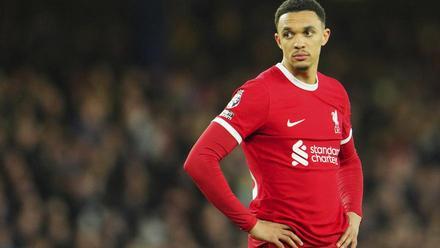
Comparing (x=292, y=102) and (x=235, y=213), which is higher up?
(x=292, y=102)

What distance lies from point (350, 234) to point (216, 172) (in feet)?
2.26

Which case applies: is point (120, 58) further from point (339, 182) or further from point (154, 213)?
point (339, 182)

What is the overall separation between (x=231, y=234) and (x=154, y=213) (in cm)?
69

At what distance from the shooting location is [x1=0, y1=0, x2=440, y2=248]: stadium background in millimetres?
8391

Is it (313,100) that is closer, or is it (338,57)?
(313,100)

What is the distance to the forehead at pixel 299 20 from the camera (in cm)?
387

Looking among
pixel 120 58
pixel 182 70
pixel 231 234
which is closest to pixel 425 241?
pixel 231 234

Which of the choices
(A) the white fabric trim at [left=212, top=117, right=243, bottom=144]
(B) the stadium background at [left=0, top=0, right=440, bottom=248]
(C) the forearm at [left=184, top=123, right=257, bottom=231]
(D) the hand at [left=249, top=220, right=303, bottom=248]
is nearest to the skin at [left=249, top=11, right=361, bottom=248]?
(D) the hand at [left=249, top=220, right=303, bottom=248]

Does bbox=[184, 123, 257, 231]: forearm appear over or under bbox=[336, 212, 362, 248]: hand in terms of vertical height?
over

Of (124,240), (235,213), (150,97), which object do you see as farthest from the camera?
(150,97)

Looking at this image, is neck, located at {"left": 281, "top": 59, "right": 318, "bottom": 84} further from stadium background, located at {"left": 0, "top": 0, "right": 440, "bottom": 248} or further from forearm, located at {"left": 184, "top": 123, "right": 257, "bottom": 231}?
stadium background, located at {"left": 0, "top": 0, "right": 440, "bottom": 248}

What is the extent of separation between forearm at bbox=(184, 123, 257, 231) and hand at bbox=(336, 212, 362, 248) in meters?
0.45

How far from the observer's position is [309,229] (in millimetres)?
3846

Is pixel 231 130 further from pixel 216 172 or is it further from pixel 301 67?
pixel 301 67
